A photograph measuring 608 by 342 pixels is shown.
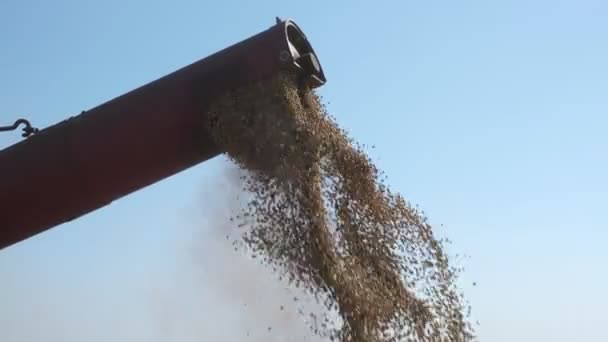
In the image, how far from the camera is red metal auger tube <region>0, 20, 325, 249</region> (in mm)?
4973

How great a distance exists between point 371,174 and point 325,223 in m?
0.82

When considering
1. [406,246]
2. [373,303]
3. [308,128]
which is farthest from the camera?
[406,246]

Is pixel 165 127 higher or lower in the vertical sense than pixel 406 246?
higher

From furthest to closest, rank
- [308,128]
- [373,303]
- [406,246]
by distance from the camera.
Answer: [406,246], [308,128], [373,303]

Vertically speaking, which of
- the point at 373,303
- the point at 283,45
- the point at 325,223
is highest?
the point at 283,45

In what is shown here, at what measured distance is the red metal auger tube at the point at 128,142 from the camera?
497 centimetres

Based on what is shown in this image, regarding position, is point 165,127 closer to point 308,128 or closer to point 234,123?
point 234,123

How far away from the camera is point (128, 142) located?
495cm

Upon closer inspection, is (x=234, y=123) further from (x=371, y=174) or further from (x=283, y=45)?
(x=371, y=174)

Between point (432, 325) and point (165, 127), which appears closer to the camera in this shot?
point (165, 127)

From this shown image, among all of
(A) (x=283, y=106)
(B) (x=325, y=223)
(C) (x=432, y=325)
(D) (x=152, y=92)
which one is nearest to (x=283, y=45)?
(A) (x=283, y=106)

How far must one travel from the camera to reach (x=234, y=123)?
16.6 ft

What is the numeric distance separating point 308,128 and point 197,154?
0.86 meters

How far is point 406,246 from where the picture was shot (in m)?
5.65
